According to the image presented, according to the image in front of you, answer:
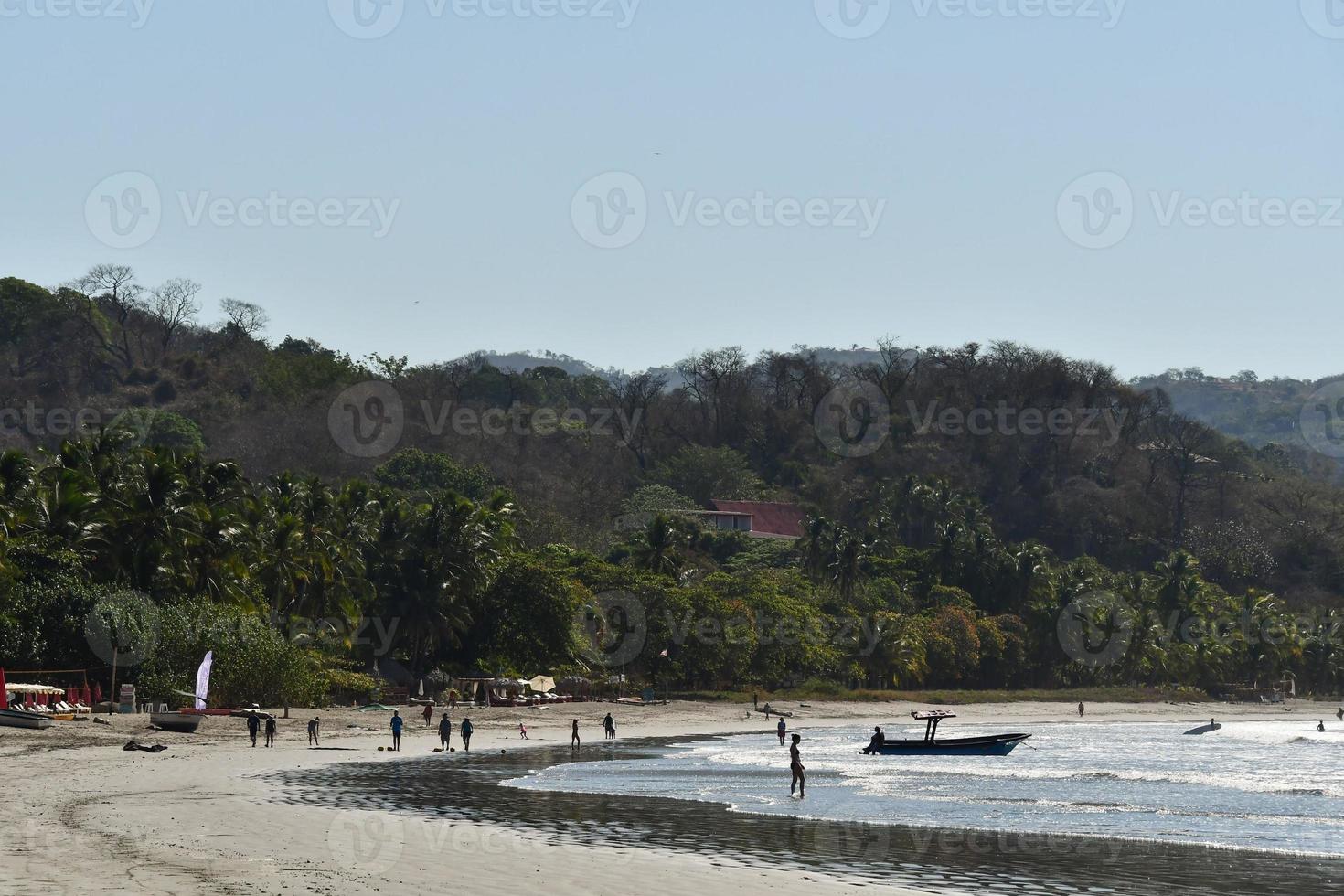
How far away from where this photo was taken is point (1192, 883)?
21.5 meters

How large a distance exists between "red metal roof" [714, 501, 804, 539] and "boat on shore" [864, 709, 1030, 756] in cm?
8036

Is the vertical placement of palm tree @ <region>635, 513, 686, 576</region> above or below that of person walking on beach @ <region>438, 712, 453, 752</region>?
above

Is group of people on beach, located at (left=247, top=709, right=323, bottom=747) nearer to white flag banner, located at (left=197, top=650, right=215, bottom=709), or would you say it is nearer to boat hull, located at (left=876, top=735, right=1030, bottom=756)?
white flag banner, located at (left=197, top=650, right=215, bottom=709)

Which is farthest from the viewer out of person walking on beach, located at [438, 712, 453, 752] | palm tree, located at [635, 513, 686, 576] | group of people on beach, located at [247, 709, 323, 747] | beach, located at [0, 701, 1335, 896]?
palm tree, located at [635, 513, 686, 576]

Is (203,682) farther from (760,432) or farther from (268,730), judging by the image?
(760,432)

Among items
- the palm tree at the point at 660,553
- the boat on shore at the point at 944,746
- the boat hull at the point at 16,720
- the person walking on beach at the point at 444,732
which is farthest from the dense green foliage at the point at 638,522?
the boat on shore at the point at 944,746

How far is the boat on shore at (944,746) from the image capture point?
47938mm

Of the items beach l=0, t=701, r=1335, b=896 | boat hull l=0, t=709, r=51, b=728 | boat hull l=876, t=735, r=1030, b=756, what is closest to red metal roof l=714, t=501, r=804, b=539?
boat hull l=876, t=735, r=1030, b=756

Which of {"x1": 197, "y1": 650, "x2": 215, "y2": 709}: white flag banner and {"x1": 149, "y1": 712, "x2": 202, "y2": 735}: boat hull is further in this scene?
{"x1": 197, "y1": 650, "x2": 215, "y2": 709}: white flag banner

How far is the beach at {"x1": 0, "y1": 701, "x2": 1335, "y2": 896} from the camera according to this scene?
58.3 ft

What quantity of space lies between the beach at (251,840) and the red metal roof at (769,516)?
8993cm

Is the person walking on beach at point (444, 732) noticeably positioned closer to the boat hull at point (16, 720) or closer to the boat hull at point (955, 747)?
the boat hull at point (16, 720)

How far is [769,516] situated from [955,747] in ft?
279

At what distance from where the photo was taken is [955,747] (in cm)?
4906
